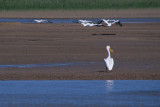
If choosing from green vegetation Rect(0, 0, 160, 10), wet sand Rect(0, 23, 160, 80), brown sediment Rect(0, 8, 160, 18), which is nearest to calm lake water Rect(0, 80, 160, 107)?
wet sand Rect(0, 23, 160, 80)

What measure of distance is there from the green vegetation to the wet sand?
25.5 metres

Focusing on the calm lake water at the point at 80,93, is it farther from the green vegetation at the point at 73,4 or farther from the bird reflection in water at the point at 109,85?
the green vegetation at the point at 73,4

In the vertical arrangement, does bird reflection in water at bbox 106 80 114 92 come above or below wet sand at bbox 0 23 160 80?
above

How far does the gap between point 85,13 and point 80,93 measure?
39.8 metres

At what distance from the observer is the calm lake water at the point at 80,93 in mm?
12445

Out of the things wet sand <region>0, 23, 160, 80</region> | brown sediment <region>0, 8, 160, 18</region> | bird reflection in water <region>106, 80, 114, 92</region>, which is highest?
bird reflection in water <region>106, 80, 114, 92</region>

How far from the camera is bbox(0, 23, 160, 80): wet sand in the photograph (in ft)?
52.5

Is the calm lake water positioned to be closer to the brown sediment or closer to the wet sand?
the wet sand

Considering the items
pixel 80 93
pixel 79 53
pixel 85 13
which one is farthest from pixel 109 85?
pixel 85 13

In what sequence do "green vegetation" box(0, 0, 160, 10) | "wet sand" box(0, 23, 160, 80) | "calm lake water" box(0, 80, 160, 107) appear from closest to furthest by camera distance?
"calm lake water" box(0, 80, 160, 107) → "wet sand" box(0, 23, 160, 80) → "green vegetation" box(0, 0, 160, 10)

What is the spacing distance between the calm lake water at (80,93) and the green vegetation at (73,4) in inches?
1600

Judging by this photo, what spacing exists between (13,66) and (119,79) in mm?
3298

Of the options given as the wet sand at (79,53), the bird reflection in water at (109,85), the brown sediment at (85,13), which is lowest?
the brown sediment at (85,13)

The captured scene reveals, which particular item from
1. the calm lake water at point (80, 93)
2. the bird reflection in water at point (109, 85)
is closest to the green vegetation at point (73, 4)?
the bird reflection in water at point (109, 85)
